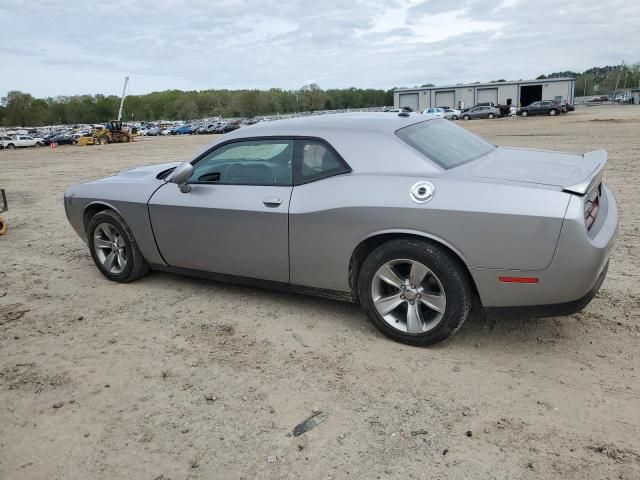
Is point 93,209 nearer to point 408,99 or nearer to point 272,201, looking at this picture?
point 272,201

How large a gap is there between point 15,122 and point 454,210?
139 metres

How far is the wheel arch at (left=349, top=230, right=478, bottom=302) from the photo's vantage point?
132 inches

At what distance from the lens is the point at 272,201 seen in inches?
157

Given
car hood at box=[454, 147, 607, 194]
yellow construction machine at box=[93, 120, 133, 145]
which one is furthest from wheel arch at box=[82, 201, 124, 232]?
yellow construction machine at box=[93, 120, 133, 145]

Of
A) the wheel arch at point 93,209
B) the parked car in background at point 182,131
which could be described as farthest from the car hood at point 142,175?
the parked car in background at point 182,131

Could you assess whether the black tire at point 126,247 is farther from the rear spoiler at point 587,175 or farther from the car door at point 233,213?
the rear spoiler at point 587,175

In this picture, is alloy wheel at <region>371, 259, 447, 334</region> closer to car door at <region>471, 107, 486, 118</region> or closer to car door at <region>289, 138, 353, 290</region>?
car door at <region>289, 138, 353, 290</region>

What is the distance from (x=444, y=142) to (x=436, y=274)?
1196 mm

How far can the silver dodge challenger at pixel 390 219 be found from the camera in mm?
3119

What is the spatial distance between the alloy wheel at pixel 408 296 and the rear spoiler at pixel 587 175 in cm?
98

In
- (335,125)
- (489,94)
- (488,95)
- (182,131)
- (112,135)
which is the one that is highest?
(489,94)

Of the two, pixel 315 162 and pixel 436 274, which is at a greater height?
pixel 315 162

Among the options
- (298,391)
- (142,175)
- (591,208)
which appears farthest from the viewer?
(142,175)

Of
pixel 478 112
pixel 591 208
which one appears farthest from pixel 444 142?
pixel 478 112
